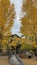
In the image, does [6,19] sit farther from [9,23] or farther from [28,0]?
[28,0]

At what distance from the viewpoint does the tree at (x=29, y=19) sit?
2022cm

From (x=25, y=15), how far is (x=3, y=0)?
2.41m

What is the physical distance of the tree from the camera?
20.2 meters

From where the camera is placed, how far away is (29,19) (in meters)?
20.6

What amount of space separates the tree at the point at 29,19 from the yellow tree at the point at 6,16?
1.25 metres

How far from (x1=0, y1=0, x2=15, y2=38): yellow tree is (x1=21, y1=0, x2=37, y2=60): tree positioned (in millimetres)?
1253

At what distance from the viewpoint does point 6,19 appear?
20.7m

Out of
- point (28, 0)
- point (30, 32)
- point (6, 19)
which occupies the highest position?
point (28, 0)

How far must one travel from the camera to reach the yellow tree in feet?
66.5

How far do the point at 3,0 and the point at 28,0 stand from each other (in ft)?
7.44

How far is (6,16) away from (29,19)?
6.90ft

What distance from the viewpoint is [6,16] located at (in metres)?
20.9

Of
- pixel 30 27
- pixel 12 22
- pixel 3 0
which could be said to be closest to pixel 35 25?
pixel 30 27

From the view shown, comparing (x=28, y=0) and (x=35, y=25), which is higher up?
(x=28, y=0)
